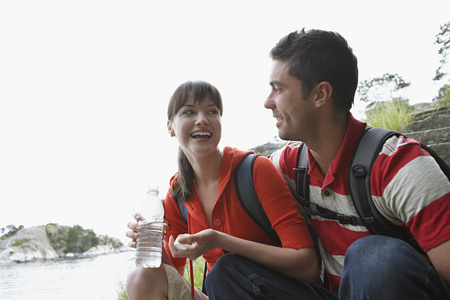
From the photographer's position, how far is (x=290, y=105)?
1979 mm

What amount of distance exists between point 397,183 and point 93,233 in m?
6.30

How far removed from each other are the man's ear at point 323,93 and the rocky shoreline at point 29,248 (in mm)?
5670

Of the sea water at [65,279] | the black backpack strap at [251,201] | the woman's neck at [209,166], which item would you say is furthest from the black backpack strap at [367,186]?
the sea water at [65,279]

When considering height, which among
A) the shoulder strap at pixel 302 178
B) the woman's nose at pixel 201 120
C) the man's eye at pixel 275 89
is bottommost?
the shoulder strap at pixel 302 178

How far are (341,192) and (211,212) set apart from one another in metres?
0.77

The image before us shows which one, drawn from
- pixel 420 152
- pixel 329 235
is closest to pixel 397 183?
pixel 420 152

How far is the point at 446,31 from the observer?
9133mm

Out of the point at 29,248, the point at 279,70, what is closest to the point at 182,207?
the point at 279,70

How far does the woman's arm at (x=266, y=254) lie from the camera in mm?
1627

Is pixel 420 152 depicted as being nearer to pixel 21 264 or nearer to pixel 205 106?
pixel 205 106

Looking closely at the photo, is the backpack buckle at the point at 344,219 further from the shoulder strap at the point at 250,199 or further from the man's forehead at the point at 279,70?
the man's forehead at the point at 279,70

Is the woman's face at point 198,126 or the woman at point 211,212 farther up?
the woman's face at point 198,126

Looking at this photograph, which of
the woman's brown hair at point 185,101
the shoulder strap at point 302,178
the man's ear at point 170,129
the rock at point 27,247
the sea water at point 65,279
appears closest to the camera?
the shoulder strap at point 302,178

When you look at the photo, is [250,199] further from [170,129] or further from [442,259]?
[442,259]
